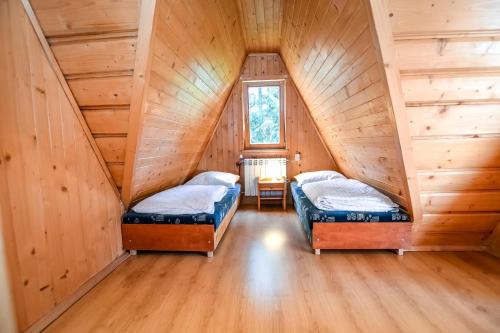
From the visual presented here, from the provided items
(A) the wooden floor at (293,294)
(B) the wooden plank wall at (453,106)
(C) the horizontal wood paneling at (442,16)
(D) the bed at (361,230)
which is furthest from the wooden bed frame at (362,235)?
(C) the horizontal wood paneling at (442,16)

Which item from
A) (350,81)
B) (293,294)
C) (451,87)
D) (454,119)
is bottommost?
(293,294)

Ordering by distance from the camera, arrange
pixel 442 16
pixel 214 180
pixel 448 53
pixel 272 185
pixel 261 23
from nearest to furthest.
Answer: pixel 442 16 → pixel 448 53 → pixel 261 23 → pixel 214 180 → pixel 272 185

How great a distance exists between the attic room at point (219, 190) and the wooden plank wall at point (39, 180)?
0.03 ft

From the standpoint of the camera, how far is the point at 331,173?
358 centimetres

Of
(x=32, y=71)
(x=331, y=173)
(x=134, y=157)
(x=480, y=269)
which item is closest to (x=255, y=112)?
(x=331, y=173)

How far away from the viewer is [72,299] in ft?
5.37

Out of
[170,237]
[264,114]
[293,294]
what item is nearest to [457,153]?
[293,294]

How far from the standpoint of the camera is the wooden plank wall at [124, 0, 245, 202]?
1574 mm

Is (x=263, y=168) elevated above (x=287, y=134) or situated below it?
below

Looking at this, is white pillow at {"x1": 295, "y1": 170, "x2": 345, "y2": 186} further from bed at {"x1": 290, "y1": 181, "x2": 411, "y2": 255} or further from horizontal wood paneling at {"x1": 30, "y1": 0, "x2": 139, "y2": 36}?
horizontal wood paneling at {"x1": 30, "y1": 0, "x2": 139, "y2": 36}

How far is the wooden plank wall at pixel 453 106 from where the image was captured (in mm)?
1324

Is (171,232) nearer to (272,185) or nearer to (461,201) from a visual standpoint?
(272,185)

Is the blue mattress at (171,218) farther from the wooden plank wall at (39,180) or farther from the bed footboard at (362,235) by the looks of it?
the bed footboard at (362,235)

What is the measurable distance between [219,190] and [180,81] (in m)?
1.36
